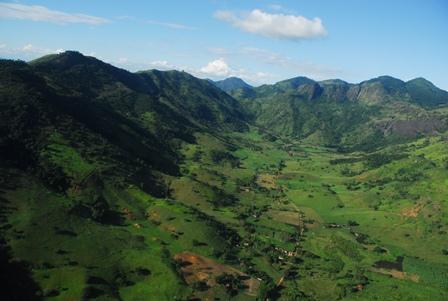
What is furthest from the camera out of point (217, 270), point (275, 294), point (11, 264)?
point (217, 270)

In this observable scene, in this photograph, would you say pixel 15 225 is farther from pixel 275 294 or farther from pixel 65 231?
pixel 275 294

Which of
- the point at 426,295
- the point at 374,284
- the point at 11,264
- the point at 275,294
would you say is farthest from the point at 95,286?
the point at 426,295

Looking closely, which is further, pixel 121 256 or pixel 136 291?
pixel 121 256

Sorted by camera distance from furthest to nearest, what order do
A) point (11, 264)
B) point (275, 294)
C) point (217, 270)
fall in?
point (217, 270) < point (275, 294) < point (11, 264)

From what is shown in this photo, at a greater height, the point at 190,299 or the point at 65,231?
the point at 65,231

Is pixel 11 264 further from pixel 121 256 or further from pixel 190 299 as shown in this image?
pixel 190 299

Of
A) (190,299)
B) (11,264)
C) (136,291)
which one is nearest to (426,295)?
(190,299)
